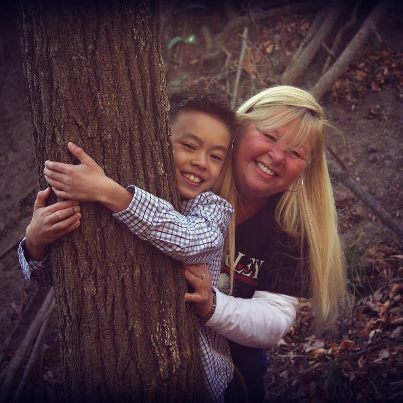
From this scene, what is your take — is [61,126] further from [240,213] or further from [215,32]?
[215,32]

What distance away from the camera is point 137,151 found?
1.80 meters

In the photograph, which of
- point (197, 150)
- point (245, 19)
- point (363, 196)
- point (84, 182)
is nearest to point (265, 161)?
point (197, 150)

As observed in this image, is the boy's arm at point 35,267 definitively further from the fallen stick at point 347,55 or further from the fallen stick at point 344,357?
the fallen stick at point 347,55

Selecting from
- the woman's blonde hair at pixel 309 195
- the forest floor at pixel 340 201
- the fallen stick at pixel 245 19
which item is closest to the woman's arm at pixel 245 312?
the woman's blonde hair at pixel 309 195

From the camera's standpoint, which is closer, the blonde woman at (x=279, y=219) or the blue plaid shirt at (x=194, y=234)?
the blue plaid shirt at (x=194, y=234)

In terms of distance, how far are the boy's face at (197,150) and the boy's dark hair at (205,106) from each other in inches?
1.1

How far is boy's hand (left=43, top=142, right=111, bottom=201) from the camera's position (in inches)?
66.9

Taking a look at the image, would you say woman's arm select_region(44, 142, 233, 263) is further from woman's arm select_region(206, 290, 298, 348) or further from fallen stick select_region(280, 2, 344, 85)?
fallen stick select_region(280, 2, 344, 85)

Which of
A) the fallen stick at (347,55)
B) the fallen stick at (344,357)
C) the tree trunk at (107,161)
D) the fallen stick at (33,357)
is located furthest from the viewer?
the fallen stick at (347,55)

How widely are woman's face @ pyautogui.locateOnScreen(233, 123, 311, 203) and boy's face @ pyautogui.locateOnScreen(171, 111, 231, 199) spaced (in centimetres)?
17

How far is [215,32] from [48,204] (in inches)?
258

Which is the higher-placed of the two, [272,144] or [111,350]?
[272,144]

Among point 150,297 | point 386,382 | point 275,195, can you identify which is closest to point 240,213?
point 275,195

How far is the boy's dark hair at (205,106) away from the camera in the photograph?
8.02 ft
